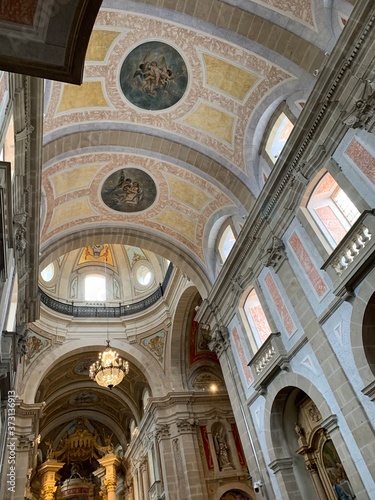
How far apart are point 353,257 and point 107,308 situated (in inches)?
598

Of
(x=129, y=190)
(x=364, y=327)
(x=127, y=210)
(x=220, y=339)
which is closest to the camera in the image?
(x=364, y=327)

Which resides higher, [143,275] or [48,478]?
[143,275]

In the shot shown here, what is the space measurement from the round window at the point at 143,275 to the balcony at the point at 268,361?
11555 mm

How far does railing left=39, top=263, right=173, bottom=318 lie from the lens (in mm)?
18828

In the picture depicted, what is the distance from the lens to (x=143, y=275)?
21.5 metres

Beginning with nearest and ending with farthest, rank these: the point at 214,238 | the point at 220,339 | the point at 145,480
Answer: the point at 220,339 < the point at 214,238 < the point at 145,480

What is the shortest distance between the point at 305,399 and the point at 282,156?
5207mm

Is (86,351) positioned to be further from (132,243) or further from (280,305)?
(280,305)

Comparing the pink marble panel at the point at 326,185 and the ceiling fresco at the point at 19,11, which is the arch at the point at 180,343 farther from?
the ceiling fresco at the point at 19,11

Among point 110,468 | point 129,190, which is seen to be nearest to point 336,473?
point 129,190

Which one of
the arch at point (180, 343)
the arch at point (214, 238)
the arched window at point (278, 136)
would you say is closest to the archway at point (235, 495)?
the arch at point (180, 343)

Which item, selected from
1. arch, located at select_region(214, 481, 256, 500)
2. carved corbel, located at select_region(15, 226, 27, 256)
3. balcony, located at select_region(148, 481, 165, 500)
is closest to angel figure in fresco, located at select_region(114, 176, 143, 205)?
carved corbel, located at select_region(15, 226, 27, 256)

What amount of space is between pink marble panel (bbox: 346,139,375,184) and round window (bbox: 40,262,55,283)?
616 inches

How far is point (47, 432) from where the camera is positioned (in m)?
25.8
